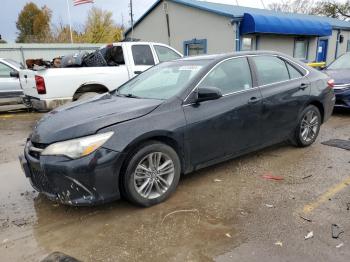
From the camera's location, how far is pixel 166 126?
3523 mm

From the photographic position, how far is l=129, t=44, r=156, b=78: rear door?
8125 mm

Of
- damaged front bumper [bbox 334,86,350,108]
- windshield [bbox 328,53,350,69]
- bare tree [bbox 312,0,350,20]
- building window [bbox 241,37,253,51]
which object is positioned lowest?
damaged front bumper [bbox 334,86,350,108]

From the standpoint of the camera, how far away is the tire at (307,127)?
5.21 metres

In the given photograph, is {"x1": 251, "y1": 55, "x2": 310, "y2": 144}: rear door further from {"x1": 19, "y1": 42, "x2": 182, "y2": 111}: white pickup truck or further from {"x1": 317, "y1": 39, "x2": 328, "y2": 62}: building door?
{"x1": 317, "y1": 39, "x2": 328, "y2": 62}: building door

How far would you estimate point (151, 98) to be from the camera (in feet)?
13.0

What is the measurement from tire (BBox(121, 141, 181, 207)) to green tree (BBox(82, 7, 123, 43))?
119 feet

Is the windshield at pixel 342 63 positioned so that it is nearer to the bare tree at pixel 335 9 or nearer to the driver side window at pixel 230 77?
the driver side window at pixel 230 77

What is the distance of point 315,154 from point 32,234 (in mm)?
4202

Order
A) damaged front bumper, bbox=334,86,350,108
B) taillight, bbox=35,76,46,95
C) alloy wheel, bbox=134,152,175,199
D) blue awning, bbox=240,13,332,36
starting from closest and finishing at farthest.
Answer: alloy wheel, bbox=134,152,175,199
taillight, bbox=35,76,46,95
damaged front bumper, bbox=334,86,350,108
blue awning, bbox=240,13,332,36

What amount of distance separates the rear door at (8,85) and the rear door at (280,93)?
24.6ft

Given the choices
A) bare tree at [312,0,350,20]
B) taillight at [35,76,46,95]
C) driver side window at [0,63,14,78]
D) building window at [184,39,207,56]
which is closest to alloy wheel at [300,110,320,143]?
taillight at [35,76,46,95]

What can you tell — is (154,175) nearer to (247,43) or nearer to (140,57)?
(140,57)

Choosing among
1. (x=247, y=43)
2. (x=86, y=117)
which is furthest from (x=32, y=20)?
(x=86, y=117)

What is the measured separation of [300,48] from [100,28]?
2806 centimetres
